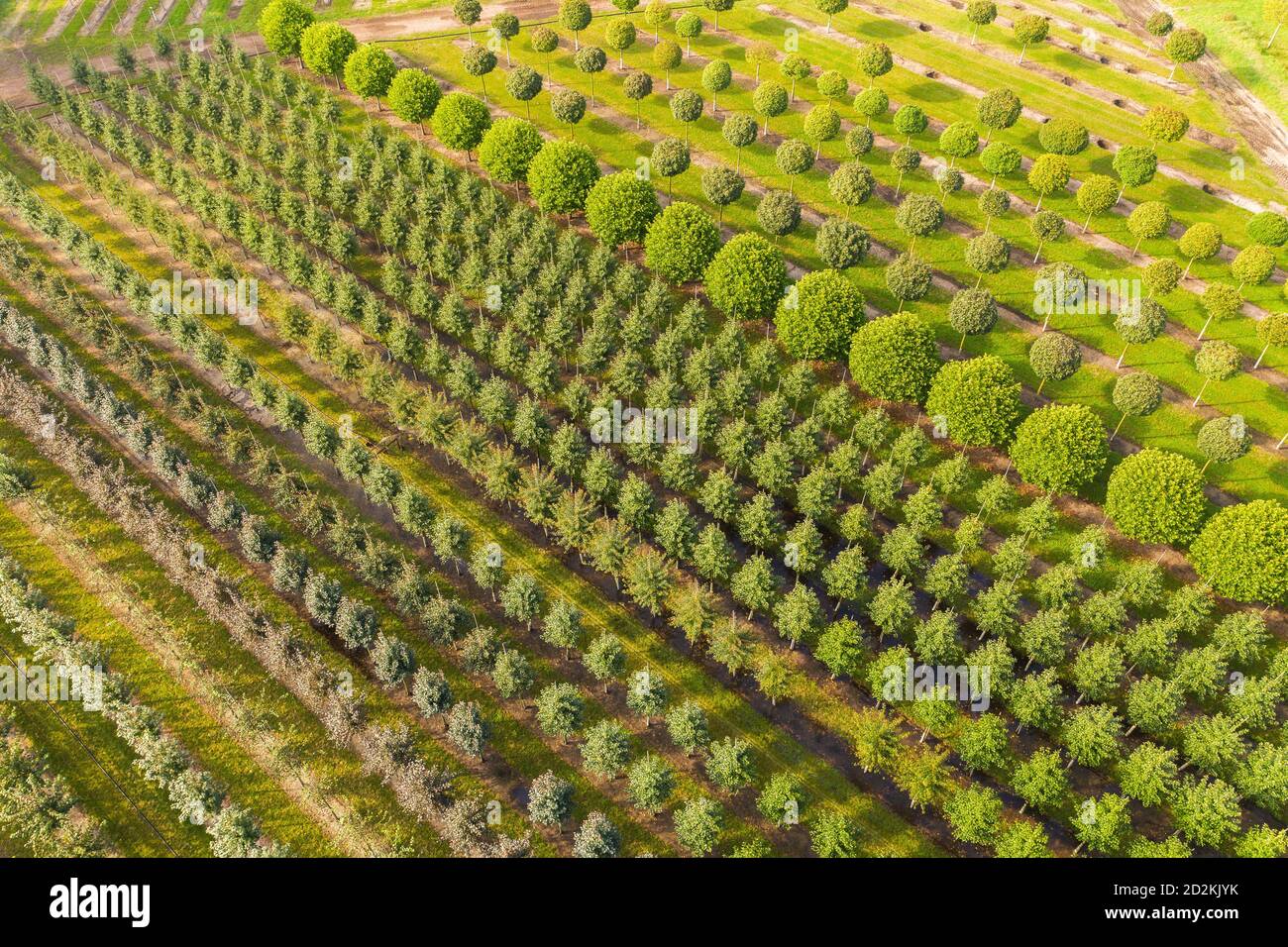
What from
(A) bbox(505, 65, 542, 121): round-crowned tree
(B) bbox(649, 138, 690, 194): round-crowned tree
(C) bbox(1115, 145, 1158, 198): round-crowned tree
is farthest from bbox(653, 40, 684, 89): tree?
(C) bbox(1115, 145, 1158, 198): round-crowned tree

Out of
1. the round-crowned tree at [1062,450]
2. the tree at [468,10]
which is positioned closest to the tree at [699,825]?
the round-crowned tree at [1062,450]

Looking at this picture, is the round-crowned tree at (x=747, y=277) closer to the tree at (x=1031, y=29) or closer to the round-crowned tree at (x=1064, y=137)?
the round-crowned tree at (x=1064, y=137)

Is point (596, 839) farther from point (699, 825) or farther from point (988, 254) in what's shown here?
point (988, 254)

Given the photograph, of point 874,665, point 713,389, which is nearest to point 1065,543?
point 874,665

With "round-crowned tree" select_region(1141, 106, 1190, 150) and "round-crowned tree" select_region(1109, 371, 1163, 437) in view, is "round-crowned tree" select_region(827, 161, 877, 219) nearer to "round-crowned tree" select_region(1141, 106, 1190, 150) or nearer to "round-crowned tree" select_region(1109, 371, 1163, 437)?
"round-crowned tree" select_region(1109, 371, 1163, 437)

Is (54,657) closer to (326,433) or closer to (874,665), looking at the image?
(326,433)

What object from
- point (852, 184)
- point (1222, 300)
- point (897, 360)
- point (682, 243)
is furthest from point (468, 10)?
point (1222, 300)

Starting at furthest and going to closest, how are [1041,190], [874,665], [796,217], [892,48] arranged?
[892,48] < [1041,190] < [796,217] < [874,665]
